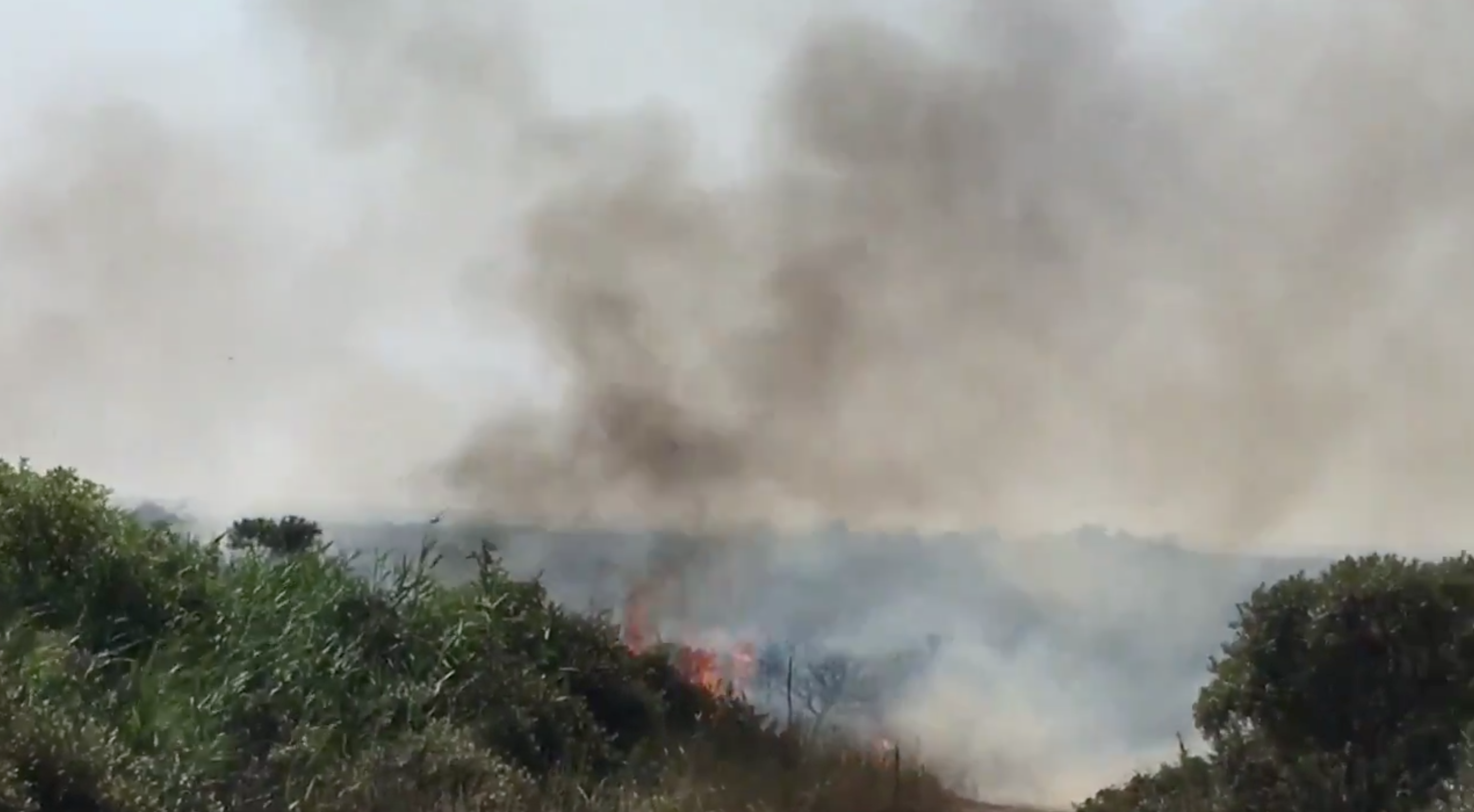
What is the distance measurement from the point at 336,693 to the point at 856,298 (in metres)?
2.34

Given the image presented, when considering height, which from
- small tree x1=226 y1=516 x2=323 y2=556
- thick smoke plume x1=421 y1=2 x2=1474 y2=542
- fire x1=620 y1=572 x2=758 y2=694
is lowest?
fire x1=620 y1=572 x2=758 y2=694

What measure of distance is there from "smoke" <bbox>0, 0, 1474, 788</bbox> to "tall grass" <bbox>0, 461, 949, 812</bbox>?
1.69 feet

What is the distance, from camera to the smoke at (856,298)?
4629 mm

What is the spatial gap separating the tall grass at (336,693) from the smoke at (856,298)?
514mm

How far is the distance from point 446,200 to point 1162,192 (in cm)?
274

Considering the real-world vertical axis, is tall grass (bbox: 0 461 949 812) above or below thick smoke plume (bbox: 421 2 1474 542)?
below

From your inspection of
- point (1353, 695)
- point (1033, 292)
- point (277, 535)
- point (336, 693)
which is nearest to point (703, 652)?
point (336, 693)

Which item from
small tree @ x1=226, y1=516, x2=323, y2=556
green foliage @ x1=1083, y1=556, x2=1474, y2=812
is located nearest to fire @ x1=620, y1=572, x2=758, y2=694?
small tree @ x1=226, y1=516, x2=323, y2=556

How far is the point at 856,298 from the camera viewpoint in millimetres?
5254

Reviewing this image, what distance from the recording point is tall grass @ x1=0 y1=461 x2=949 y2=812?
4.00 m

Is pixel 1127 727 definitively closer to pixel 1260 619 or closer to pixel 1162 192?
pixel 1260 619

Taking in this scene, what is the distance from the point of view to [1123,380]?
15.9 feet

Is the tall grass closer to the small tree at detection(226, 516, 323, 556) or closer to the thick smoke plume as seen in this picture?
the small tree at detection(226, 516, 323, 556)

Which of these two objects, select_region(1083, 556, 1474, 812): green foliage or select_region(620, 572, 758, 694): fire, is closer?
select_region(1083, 556, 1474, 812): green foliage
